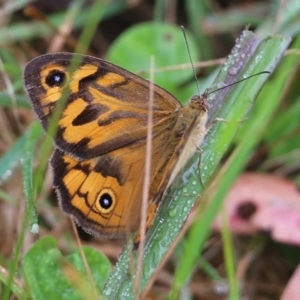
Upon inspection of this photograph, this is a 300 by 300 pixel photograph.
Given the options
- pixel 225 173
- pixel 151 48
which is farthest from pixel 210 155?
pixel 151 48

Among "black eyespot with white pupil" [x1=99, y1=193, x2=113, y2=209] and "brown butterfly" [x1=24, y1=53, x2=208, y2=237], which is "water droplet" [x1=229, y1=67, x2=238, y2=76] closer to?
"brown butterfly" [x1=24, y1=53, x2=208, y2=237]

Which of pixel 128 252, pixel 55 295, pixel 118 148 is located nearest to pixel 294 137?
pixel 118 148

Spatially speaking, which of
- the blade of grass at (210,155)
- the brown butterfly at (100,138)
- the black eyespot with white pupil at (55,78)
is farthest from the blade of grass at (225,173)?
the black eyespot with white pupil at (55,78)

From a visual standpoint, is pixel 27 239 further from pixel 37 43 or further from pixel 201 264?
pixel 37 43

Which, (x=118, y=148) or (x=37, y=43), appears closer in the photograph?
(x=118, y=148)

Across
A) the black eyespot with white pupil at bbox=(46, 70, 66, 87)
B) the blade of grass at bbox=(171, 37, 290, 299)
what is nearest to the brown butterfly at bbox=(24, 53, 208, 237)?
the black eyespot with white pupil at bbox=(46, 70, 66, 87)

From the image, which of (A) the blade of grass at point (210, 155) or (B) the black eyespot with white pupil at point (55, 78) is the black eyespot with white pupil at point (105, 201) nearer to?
(A) the blade of grass at point (210, 155)

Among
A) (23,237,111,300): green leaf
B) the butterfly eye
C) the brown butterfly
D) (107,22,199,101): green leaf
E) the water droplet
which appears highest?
(107,22,199,101): green leaf
